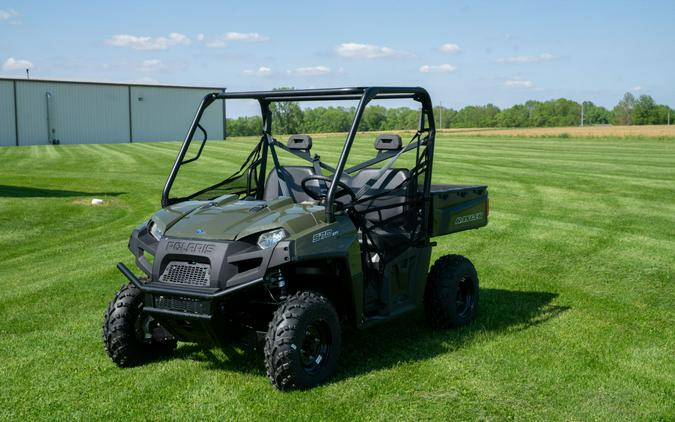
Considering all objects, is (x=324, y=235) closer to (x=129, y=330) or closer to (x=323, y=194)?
(x=323, y=194)

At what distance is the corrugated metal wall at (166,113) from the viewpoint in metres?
58.6

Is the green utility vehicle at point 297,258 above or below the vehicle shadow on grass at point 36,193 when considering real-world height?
above

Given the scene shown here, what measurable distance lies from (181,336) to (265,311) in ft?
2.00

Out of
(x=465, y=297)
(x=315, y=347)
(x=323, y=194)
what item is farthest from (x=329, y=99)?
(x=465, y=297)

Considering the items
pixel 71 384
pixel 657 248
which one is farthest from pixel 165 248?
pixel 657 248

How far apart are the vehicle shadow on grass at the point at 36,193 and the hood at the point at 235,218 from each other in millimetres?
12698

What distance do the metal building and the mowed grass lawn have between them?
134 ft

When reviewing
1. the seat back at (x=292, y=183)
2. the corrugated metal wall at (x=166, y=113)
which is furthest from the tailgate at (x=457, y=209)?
the corrugated metal wall at (x=166, y=113)

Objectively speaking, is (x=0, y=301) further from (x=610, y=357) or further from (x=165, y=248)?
(x=610, y=357)

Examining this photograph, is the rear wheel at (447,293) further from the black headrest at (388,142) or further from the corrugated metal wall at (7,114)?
the corrugated metal wall at (7,114)

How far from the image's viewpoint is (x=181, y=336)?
5.40m

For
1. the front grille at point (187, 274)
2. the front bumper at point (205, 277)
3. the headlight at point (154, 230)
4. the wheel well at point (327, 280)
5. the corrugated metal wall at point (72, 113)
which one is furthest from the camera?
the corrugated metal wall at point (72, 113)

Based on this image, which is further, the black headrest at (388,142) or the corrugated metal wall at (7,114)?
the corrugated metal wall at (7,114)

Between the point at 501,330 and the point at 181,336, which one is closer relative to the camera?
the point at 181,336
